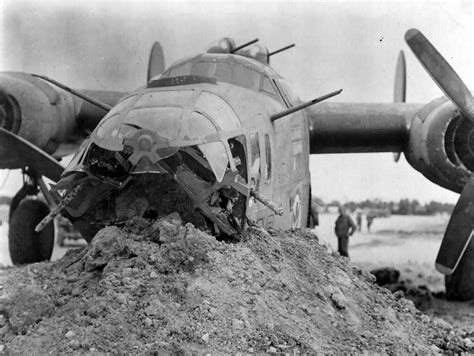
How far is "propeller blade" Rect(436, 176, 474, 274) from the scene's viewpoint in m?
7.43

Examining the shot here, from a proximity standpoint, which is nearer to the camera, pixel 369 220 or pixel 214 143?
pixel 214 143

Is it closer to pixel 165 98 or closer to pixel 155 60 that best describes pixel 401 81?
pixel 155 60

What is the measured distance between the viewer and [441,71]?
773cm

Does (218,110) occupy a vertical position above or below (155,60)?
below

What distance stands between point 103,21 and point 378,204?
1348 centimetres

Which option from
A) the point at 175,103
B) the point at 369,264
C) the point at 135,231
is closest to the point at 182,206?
the point at 135,231

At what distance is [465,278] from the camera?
917 centimetres

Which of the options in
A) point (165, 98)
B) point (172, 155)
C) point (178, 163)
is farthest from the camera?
point (165, 98)

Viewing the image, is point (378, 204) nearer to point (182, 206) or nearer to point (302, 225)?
point (302, 225)

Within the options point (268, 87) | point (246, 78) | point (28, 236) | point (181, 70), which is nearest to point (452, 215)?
point (268, 87)

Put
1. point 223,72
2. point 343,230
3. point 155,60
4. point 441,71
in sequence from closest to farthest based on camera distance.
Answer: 1. point 223,72
2. point 441,71
3. point 155,60
4. point 343,230

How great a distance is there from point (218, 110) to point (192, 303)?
70.9 inches

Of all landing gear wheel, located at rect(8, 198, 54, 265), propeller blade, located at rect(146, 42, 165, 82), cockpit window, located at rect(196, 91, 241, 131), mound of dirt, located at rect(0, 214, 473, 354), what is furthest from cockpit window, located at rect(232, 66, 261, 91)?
propeller blade, located at rect(146, 42, 165, 82)

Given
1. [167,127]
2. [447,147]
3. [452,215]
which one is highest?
[167,127]
